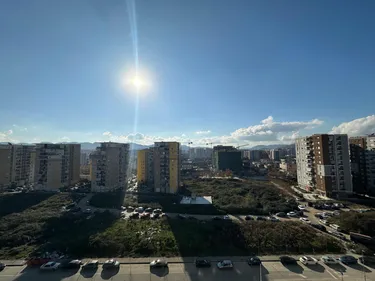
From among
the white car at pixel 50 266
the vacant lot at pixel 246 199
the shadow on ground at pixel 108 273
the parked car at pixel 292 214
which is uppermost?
the vacant lot at pixel 246 199

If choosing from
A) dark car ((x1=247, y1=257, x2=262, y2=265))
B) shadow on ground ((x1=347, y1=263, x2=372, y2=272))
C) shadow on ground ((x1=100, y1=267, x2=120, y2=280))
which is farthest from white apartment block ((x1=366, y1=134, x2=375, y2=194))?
shadow on ground ((x1=100, y1=267, x2=120, y2=280))

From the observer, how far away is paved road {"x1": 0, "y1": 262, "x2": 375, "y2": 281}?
34.9ft

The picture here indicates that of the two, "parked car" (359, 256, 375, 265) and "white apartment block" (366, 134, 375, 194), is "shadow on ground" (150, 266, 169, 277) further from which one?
"white apartment block" (366, 134, 375, 194)

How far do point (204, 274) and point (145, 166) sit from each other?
2740 centimetres

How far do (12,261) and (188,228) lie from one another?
1073 cm

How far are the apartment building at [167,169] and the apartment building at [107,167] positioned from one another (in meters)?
6.48

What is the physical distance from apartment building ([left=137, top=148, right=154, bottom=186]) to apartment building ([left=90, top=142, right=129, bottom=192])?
3.72 meters

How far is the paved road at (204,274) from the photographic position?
1063 centimetres

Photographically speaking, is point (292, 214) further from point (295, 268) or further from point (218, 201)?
point (295, 268)

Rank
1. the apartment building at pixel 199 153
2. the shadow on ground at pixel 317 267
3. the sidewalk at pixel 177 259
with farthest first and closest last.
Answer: the apartment building at pixel 199 153 → the sidewalk at pixel 177 259 → the shadow on ground at pixel 317 267

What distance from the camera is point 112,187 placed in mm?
32312

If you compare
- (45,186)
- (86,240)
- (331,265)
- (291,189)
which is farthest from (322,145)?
(45,186)

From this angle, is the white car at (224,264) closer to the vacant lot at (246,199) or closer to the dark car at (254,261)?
the dark car at (254,261)

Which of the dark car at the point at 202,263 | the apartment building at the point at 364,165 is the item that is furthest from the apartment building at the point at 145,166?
the apartment building at the point at 364,165
